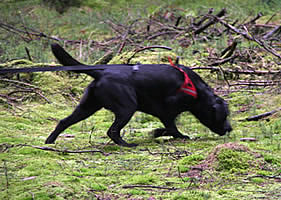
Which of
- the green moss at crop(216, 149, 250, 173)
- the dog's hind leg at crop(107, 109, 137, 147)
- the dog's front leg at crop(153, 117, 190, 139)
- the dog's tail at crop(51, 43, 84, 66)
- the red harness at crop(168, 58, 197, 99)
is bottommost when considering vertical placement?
the dog's front leg at crop(153, 117, 190, 139)

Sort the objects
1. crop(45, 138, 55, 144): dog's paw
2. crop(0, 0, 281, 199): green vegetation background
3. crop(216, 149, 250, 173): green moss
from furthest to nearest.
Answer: crop(45, 138, 55, 144): dog's paw
crop(216, 149, 250, 173): green moss
crop(0, 0, 281, 199): green vegetation background

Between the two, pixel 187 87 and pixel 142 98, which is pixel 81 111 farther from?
pixel 187 87

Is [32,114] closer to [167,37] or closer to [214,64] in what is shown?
[214,64]

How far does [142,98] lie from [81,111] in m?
0.76

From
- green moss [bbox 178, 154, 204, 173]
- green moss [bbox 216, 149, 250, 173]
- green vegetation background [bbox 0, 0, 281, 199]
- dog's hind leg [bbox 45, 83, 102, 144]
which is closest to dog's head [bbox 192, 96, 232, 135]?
green vegetation background [bbox 0, 0, 281, 199]

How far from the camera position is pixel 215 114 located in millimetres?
5441

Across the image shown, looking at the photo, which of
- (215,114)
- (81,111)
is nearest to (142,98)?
(81,111)

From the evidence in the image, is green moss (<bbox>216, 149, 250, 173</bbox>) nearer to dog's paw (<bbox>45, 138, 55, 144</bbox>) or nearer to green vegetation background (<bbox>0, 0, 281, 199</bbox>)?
green vegetation background (<bbox>0, 0, 281, 199</bbox>)

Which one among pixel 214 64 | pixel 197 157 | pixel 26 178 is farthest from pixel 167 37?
pixel 26 178

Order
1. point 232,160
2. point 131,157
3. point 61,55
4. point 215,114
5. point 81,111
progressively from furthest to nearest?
point 215,114
point 61,55
point 81,111
point 131,157
point 232,160

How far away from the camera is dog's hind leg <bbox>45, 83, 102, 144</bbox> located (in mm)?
4759

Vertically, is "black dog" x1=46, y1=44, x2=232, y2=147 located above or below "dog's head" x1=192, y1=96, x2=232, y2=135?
above

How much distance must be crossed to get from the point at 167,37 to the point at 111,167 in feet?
24.8

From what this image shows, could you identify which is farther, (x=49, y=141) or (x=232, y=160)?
(x=49, y=141)
